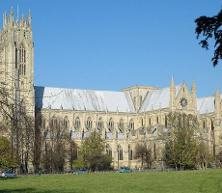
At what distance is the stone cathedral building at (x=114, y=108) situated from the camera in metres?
111

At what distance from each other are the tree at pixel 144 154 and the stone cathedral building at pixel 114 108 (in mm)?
1211

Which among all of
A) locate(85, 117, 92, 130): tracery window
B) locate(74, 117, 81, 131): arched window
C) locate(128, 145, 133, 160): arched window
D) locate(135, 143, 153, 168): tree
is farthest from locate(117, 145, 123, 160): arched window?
locate(74, 117, 81, 131): arched window

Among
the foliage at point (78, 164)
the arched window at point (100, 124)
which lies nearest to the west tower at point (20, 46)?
the foliage at point (78, 164)

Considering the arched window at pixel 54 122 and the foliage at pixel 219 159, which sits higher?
the arched window at pixel 54 122

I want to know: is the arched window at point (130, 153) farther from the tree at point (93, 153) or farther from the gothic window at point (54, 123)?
the tree at point (93, 153)

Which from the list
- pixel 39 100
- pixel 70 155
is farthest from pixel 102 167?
pixel 39 100

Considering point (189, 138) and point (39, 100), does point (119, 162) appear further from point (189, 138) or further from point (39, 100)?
point (189, 138)

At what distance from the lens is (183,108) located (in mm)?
121125

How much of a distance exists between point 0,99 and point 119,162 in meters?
101

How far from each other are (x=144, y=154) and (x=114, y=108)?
17833 millimetres

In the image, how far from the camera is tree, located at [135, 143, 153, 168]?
110 m

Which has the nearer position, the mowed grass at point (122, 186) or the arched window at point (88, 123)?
the mowed grass at point (122, 186)

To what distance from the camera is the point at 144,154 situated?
113250 millimetres

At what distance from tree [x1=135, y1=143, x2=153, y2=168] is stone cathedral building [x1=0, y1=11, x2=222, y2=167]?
121cm
